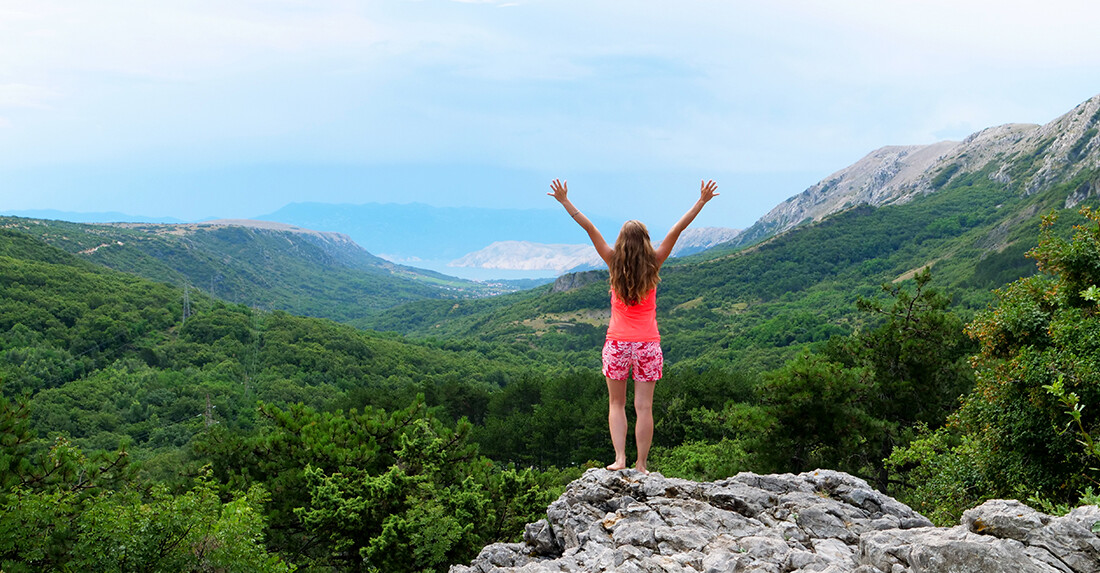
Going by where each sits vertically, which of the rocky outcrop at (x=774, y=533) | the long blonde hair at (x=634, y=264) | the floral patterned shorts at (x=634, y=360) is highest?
the long blonde hair at (x=634, y=264)

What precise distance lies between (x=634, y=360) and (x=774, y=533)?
2.58 metres

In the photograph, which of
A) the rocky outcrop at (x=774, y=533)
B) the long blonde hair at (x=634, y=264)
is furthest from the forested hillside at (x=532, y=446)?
the long blonde hair at (x=634, y=264)

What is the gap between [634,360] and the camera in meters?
7.78

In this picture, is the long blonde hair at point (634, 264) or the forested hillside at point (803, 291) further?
the forested hillside at point (803, 291)

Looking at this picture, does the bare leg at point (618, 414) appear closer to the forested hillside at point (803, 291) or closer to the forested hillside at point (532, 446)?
the forested hillside at point (532, 446)

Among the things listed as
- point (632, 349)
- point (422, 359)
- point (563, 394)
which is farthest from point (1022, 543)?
point (422, 359)

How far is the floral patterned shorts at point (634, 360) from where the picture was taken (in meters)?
7.75

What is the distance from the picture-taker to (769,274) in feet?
629

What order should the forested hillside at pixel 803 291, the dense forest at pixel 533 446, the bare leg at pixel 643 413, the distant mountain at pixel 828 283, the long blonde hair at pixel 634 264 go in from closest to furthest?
the long blonde hair at pixel 634 264 < the bare leg at pixel 643 413 < the dense forest at pixel 533 446 < the forested hillside at pixel 803 291 < the distant mountain at pixel 828 283

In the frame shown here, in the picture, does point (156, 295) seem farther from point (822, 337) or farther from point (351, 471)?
point (822, 337)

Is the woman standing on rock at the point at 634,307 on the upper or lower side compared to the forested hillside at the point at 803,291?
upper

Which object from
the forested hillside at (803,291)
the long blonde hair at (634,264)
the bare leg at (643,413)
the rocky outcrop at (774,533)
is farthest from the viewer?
the forested hillside at (803,291)

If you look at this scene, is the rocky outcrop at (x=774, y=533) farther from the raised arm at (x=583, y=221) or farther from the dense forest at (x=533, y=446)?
the raised arm at (x=583, y=221)

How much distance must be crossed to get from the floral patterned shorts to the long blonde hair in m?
0.73
